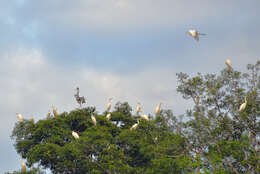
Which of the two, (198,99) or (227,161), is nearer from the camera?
(227,161)

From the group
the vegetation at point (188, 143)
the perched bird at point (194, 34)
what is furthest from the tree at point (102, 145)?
the perched bird at point (194, 34)

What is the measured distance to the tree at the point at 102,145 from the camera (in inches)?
715

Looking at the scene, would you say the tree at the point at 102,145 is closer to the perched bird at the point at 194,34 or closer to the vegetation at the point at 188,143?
the vegetation at the point at 188,143

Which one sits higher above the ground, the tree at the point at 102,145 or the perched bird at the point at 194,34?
the perched bird at the point at 194,34

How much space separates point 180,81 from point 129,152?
629cm

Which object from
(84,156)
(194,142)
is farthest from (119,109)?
(194,142)

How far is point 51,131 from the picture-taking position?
24.9 metres

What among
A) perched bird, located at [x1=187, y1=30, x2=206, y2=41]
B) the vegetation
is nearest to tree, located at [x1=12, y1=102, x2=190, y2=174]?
the vegetation

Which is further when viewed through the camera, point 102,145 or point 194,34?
point 102,145

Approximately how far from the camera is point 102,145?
2114cm

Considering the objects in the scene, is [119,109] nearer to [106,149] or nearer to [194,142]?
[106,149]

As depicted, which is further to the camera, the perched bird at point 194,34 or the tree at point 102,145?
the tree at point 102,145

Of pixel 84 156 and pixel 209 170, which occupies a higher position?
pixel 84 156

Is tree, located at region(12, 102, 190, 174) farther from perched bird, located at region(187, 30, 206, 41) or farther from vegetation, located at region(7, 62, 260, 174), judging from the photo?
perched bird, located at region(187, 30, 206, 41)
